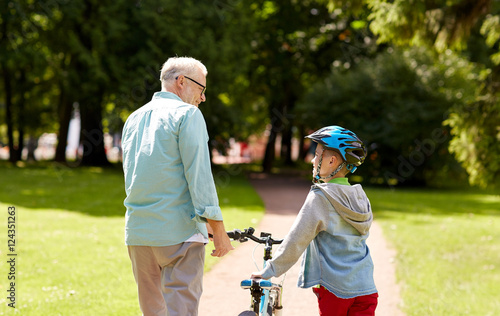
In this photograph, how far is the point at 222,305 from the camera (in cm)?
547

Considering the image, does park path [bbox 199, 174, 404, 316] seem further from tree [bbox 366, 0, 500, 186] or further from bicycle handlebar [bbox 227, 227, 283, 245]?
bicycle handlebar [bbox 227, 227, 283, 245]

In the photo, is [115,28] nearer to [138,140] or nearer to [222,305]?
[222,305]

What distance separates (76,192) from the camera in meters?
16.2

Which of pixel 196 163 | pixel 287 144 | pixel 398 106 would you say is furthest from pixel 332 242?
pixel 287 144

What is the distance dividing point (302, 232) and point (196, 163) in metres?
0.66

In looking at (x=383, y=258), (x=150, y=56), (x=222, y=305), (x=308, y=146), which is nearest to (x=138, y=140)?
(x=222, y=305)

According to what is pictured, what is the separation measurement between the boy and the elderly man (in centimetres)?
39

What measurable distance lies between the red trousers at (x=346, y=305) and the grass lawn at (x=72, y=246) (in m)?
2.70

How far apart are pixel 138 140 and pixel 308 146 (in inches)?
1504

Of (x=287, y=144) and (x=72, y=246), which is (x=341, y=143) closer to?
(x=72, y=246)

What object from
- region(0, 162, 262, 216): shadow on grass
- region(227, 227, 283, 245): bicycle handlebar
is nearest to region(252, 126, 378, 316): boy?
region(227, 227, 283, 245): bicycle handlebar

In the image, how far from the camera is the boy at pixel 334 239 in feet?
9.62

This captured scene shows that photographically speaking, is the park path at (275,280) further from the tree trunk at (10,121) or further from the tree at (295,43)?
the tree trunk at (10,121)

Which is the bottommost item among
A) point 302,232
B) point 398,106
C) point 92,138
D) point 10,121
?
point 92,138
